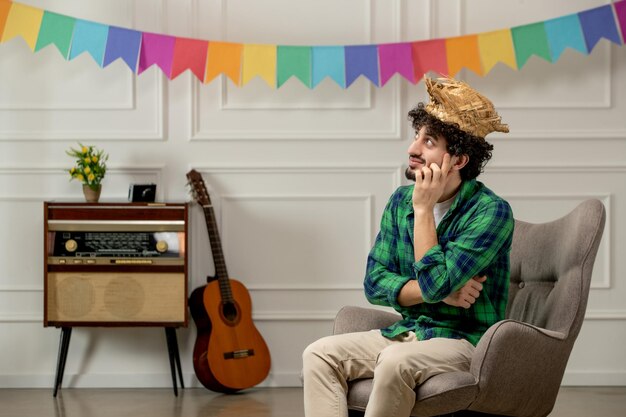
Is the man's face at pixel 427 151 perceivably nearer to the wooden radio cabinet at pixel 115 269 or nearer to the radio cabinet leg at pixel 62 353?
the wooden radio cabinet at pixel 115 269

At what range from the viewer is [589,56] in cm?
445

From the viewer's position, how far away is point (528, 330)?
243cm

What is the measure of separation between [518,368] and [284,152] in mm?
2234

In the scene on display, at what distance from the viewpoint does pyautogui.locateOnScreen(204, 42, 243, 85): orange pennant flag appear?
4277 millimetres

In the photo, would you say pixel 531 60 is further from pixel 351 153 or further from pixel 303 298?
pixel 303 298

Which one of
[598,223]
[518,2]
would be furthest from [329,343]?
[518,2]

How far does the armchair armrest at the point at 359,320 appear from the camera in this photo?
278 cm

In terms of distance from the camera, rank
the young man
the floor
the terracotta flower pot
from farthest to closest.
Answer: the terracotta flower pot → the floor → the young man

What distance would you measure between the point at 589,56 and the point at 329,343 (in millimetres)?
2556

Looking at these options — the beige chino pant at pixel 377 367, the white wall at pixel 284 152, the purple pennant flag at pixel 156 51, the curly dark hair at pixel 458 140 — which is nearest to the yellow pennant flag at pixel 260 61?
the white wall at pixel 284 152

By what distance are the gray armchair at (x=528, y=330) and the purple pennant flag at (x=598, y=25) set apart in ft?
5.20

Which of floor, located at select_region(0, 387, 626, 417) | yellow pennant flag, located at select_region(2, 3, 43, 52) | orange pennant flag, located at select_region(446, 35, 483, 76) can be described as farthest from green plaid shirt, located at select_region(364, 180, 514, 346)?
yellow pennant flag, located at select_region(2, 3, 43, 52)

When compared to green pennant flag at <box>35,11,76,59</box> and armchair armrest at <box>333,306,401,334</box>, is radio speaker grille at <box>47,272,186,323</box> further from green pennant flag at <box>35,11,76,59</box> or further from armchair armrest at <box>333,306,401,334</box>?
armchair armrest at <box>333,306,401,334</box>

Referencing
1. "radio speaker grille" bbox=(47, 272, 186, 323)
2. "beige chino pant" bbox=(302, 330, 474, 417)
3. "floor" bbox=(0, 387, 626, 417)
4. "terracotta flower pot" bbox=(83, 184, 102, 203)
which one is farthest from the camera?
"terracotta flower pot" bbox=(83, 184, 102, 203)
